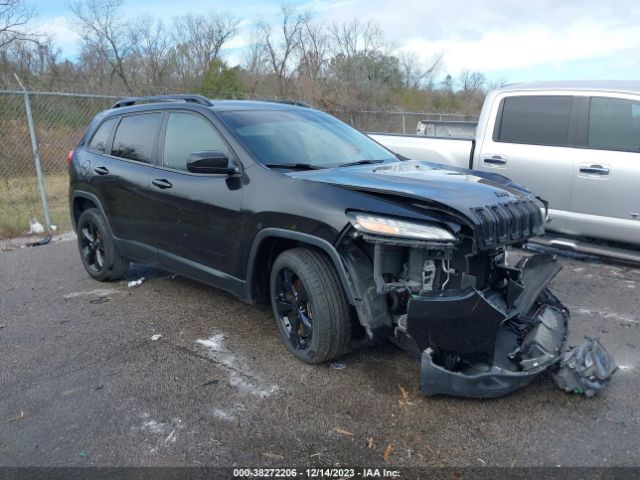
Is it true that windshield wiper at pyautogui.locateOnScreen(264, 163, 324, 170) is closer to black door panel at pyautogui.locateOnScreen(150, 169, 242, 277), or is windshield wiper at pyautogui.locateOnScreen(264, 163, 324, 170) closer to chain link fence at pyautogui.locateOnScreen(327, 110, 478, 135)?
black door panel at pyautogui.locateOnScreen(150, 169, 242, 277)

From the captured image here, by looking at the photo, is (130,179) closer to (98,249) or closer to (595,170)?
(98,249)

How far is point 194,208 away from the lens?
439 centimetres

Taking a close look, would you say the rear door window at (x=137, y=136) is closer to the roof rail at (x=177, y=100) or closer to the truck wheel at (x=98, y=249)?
the roof rail at (x=177, y=100)

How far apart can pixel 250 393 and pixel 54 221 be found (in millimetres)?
7257

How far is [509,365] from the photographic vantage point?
316cm

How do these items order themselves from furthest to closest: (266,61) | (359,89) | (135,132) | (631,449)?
(266,61) → (359,89) → (135,132) → (631,449)

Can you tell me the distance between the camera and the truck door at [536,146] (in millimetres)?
5832

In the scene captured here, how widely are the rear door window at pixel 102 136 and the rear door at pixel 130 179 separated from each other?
0.06 metres

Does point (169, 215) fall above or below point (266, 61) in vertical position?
below

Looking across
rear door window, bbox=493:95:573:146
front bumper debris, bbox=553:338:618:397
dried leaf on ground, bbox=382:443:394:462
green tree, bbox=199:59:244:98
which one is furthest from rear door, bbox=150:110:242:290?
green tree, bbox=199:59:244:98

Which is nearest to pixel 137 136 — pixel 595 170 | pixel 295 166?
pixel 295 166

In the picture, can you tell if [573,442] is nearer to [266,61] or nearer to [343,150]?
[343,150]

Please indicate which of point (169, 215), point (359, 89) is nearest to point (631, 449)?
point (169, 215)

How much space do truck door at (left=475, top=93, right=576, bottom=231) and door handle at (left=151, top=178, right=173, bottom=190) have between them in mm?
3518
